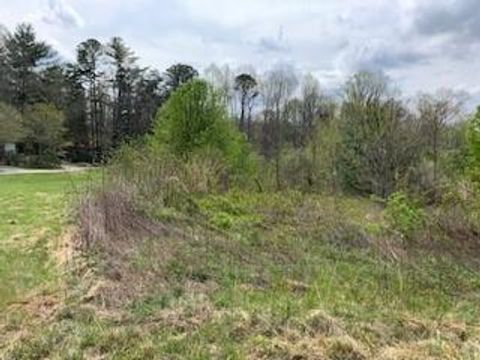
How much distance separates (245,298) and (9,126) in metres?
36.3

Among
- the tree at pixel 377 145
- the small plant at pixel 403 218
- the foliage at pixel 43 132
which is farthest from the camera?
the foliage at pixel 43 132

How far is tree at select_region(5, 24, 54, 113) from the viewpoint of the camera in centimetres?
4809

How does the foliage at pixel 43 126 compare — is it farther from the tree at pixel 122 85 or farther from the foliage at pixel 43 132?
the tree at pixel 122 85

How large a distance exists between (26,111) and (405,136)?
2923 cm

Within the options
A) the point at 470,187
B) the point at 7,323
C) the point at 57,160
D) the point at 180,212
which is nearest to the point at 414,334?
the point at 7,323

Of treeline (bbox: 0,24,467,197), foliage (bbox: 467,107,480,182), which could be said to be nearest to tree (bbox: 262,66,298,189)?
treeline (bbox: 0,24,467,197)

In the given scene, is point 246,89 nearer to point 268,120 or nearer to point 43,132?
point 268,120

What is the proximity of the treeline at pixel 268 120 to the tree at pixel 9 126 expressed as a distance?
0.09 m

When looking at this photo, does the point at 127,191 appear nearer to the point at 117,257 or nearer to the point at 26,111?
the point at 117,257

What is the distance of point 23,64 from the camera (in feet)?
160

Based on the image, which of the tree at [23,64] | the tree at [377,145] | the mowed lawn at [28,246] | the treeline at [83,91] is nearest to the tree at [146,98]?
the treeline at [83,91]

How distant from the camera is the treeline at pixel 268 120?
28047mm

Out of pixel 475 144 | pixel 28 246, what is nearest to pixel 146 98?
pixel 475 144

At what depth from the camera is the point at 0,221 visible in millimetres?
11422
